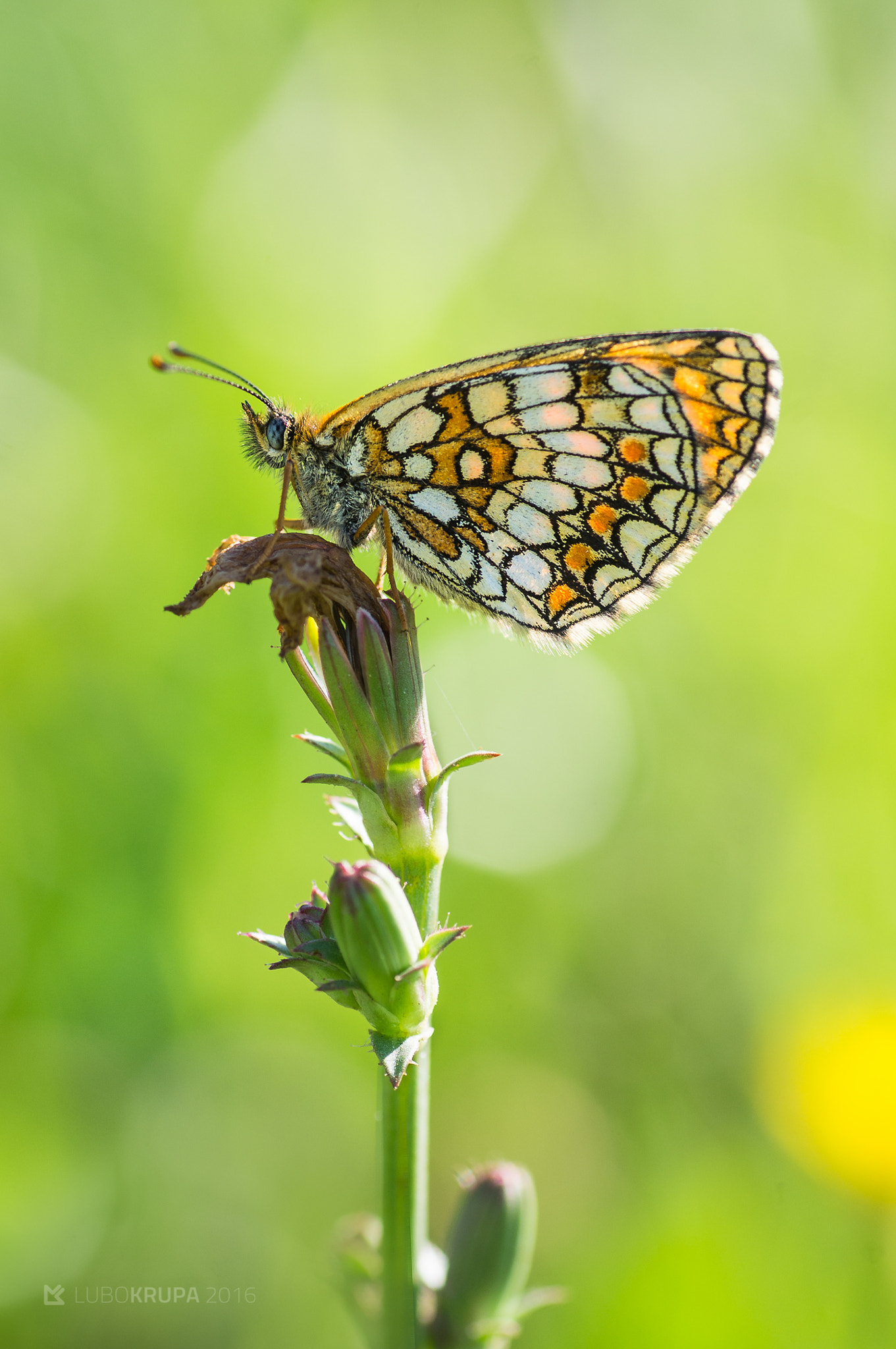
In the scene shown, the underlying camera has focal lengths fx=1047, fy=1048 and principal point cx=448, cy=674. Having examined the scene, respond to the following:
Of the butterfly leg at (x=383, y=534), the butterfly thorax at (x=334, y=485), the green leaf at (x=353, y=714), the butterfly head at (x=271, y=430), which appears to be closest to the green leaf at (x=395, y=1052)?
the green leaf at (x=353, y=714)

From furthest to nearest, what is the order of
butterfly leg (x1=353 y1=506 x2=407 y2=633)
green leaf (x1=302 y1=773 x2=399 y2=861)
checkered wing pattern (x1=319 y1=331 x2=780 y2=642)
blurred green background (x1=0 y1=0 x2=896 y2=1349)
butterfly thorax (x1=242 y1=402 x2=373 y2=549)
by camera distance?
blurred green background (x1=0 y1=0 x2=896 y2=1349) → butterfly thorax (x1=242 y1=402 x2=373 y2=549) → butterfly leg (x1=353 y1=506 x2=407 y2=633) → checkered wing pattern (x1=319 y1=331 x2=780 y2=642) → green leaf (x1=302 y1=773 x2=399 y2=861)

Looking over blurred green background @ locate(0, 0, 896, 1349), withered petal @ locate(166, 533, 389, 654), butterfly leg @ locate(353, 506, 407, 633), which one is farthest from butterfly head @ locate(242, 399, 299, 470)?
blurred green background @ locate(0, 0, 896, 1349)

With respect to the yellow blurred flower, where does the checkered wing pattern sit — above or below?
above

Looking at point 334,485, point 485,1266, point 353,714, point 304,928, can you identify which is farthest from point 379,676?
point 485,1266

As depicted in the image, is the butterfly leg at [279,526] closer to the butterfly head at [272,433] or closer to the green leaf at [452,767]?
the butterfly head at [272,433]

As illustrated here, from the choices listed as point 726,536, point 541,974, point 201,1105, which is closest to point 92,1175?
point 201,1105

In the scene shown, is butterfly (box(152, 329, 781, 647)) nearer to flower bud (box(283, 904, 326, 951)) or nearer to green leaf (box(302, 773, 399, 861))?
green leaf (box(302, 773, 399, 861))
